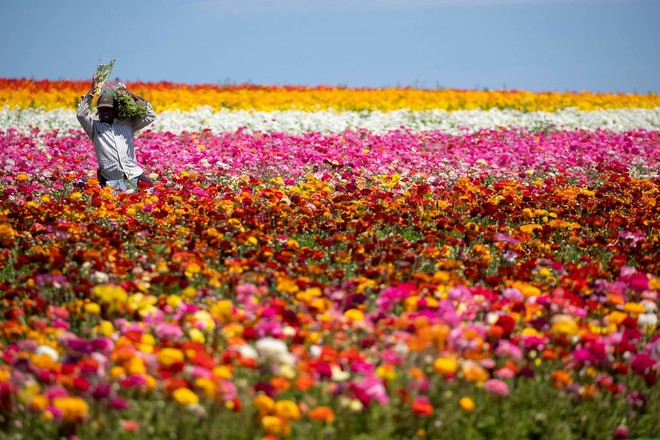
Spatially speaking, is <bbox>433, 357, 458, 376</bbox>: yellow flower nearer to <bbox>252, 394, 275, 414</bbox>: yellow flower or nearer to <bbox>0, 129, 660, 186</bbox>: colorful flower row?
<bbox>252, 394, 275, 414</bbox>: yellow flower

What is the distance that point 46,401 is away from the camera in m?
3.10

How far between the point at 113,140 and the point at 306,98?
12.1 metres

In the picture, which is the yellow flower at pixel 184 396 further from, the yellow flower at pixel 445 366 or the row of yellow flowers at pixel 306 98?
the row of yellow flowers at pixel 306 98

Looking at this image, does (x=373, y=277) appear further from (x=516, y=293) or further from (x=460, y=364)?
(x=460, y=364)

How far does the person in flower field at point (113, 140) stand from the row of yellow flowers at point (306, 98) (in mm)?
8769

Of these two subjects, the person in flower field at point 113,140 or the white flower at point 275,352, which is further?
the person in flower field at point 113,140

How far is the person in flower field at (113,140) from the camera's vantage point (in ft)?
28.1

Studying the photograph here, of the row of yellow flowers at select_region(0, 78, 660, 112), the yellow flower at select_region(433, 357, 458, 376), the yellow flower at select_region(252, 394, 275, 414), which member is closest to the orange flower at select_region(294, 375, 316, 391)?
the yellow flower at select_region(252, 394, 275, 414)

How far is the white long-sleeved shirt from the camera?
8562mm

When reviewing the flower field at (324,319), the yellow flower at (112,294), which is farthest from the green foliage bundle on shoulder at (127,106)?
the yellow flower at (112,294)

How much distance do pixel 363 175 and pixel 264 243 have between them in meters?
4.19

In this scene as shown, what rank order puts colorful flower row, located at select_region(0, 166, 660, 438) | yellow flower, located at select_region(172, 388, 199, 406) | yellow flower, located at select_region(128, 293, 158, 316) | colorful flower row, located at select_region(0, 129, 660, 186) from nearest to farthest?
1. yellow flower, located at select_region(172, 388, 199, 406)
2. colorful flower row, located at select_region(0, 166, 660, 438)
3. yellow flower, located at select_region(128, 293, 158, 316)
4. colorful flower row, located at select_region(0, 129, 660, 186)

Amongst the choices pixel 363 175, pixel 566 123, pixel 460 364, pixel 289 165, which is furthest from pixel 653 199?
pixel 566 123

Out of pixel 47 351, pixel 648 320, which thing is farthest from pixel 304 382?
pixel 648 320
